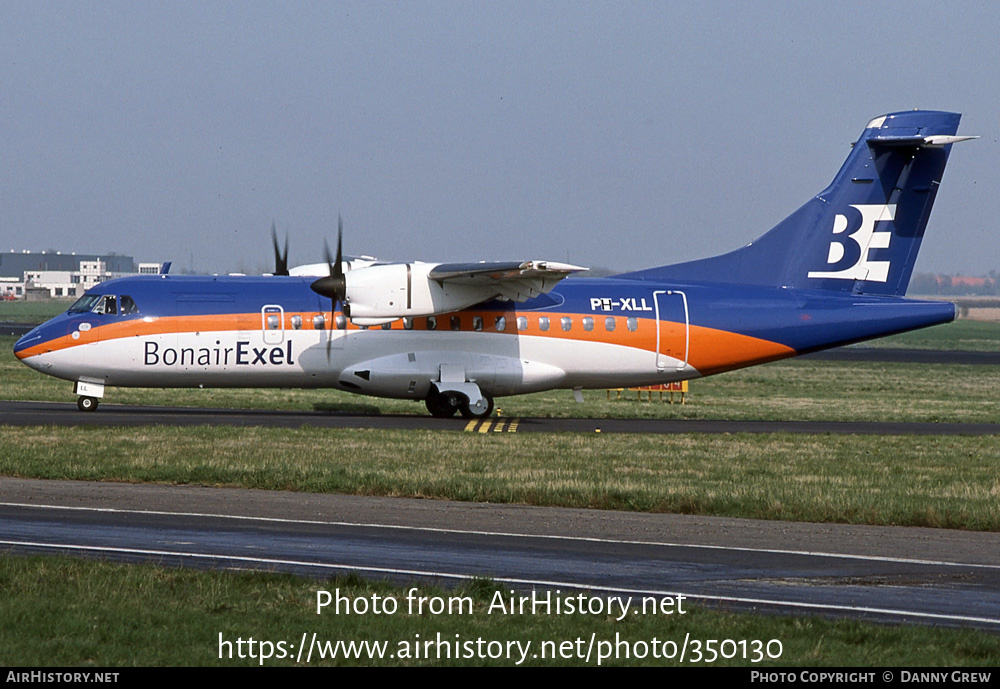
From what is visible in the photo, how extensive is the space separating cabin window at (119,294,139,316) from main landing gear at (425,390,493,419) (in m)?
8.31

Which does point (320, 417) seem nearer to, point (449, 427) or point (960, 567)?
point (449, 427)

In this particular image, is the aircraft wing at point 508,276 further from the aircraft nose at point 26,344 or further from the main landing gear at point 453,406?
the aircraft nose at point 26,344

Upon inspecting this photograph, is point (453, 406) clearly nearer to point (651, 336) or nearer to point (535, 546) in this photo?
point (651, 336)

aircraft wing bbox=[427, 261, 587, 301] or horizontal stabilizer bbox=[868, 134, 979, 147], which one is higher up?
horizontal stabilizer bbox=[868, 134, 979, 147]

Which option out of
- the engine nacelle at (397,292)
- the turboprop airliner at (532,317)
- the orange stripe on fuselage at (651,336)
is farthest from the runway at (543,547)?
the orange stripe on fuselage at (651,336)

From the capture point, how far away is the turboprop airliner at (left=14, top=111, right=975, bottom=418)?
99.4 feet

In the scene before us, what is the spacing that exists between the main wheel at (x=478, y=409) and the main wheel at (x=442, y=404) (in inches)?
10.4

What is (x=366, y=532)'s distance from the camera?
50.4 ft

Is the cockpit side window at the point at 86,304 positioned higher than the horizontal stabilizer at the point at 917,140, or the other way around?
the horizontal stabilizer at the point at 917,140

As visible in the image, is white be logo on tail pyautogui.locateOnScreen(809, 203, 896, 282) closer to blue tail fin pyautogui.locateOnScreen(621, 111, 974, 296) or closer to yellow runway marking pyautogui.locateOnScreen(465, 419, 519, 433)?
blue tail fin pyautogui.locateOnScreen(621, 111, 974, 296)

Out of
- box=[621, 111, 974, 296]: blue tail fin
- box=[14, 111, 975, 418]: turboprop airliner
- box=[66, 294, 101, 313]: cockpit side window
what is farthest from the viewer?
box=[621, 111, 974, 296]: blue tail fin

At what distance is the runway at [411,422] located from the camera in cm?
2906

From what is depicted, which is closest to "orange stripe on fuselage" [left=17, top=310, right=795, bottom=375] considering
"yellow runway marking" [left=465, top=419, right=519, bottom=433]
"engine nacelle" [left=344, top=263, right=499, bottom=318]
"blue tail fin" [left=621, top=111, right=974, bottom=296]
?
"engine nacelle" [left=344, top=263, right=499, bottom=318]

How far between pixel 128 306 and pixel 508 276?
408 inches
